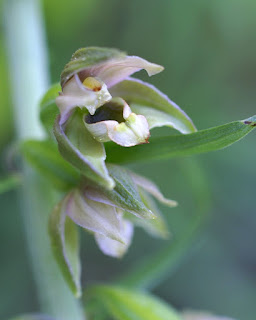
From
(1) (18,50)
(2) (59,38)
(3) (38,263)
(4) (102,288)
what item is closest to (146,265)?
(4) (102,288)

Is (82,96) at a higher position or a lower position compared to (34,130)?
higher

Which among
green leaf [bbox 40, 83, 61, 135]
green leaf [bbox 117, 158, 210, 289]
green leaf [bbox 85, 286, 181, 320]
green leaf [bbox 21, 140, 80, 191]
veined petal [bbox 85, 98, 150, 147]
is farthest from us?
green leaf [bbox 117, 158, 210, 289]

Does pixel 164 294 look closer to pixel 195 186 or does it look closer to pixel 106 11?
pixel 195 186

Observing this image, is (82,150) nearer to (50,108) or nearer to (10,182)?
(50,108)

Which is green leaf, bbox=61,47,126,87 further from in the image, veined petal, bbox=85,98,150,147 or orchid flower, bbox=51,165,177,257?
orchid flower, bbox=51,165,177,257

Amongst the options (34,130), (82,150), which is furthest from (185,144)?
(34,130)

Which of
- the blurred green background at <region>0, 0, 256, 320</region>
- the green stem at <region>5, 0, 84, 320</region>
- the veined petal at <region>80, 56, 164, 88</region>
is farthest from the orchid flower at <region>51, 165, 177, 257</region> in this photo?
the blurred green background at <region>0, 0, 256, 320</region>
